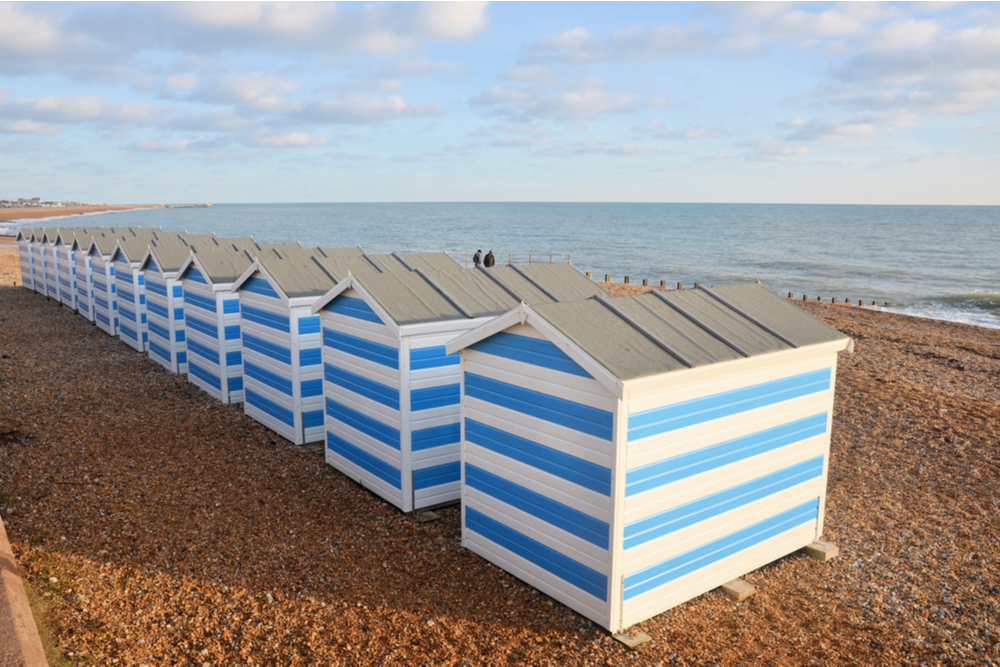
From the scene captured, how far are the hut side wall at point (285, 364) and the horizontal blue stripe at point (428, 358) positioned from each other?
329 cm

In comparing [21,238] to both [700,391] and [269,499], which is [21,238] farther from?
[700,391]

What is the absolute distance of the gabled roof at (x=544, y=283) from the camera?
1049cm

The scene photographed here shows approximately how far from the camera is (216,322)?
1428 cm

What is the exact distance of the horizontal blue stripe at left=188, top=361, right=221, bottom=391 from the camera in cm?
1452

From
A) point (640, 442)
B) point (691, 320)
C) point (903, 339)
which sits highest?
point (691, 320)

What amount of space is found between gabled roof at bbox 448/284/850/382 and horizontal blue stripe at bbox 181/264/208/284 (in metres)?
9.52

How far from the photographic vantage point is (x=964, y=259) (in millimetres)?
63062

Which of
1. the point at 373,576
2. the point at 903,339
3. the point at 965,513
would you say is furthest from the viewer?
the point at 903,339

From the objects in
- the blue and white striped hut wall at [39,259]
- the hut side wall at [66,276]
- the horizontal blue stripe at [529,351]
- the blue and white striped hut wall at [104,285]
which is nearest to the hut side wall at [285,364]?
the horizontal blue stripe at [529,351]

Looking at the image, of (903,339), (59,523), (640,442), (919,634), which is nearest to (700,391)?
(640,442)

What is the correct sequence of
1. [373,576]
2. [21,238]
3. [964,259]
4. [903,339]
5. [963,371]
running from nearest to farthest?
1. [373,576]
2. [963,371]
3. [903,339]
4. [21,238]
5. [964,259]

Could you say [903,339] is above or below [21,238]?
below

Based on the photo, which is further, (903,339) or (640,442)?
(903,339)

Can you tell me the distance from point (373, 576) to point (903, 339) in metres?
21.1
